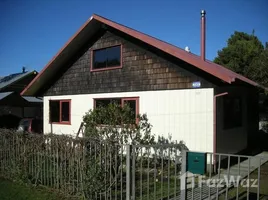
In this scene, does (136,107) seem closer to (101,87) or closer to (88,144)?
(101,87)

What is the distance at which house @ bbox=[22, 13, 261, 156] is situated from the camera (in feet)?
30.2

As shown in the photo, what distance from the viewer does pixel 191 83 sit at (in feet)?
31.0

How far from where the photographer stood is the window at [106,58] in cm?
1201

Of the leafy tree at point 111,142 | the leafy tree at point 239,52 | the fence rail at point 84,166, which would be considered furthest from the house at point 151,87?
the leafy tree at point 239,52

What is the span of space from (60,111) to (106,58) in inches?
167

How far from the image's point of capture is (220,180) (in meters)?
5.32

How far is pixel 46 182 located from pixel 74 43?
782 centimetres

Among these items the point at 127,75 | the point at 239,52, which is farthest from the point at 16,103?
the point at 239,52

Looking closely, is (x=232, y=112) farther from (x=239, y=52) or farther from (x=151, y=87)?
(x=239, y=52)

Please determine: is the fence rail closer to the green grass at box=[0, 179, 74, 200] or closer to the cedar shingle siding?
the green grass at box=[0, 179, 74, 200]

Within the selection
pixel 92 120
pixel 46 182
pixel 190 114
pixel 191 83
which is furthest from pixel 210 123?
pixel 46 182

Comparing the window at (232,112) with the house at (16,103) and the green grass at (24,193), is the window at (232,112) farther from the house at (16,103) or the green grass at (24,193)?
the house at (16,103)

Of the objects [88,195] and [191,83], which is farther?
[191,83]

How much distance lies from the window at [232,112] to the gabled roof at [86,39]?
0.92 meters
